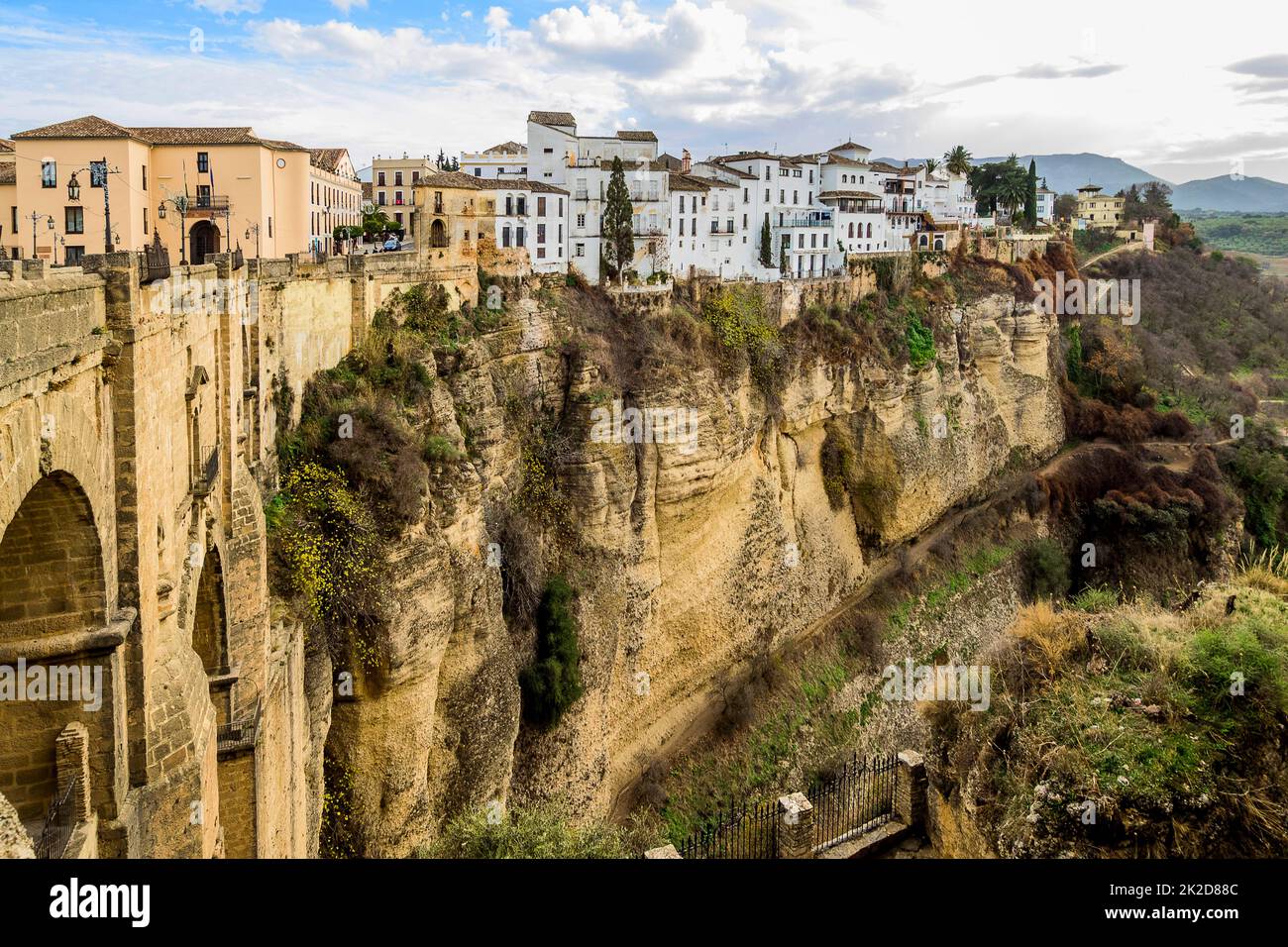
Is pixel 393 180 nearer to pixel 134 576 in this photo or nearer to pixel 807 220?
pixel 807 220

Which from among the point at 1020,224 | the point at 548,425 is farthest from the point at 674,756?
the point at 1020,224

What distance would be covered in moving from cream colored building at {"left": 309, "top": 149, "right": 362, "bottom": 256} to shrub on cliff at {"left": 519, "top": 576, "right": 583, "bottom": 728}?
426 inches

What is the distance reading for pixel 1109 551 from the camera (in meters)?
35.2

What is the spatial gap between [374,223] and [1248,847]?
73.3 feet

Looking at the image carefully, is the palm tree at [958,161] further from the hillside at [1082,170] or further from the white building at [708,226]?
the hillside at [1082,170]

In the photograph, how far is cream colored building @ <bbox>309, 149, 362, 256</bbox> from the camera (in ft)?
87.6

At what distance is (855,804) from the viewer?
13.8 meters

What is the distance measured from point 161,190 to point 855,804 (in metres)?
18.7

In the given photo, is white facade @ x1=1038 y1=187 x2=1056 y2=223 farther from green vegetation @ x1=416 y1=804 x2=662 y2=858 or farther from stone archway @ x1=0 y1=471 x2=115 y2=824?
stone archway @ x1=0 y1=471 x2=115 y2=824

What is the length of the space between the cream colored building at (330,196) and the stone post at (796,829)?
659 inches

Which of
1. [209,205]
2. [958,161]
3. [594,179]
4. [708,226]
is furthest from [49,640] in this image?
[958,161]
